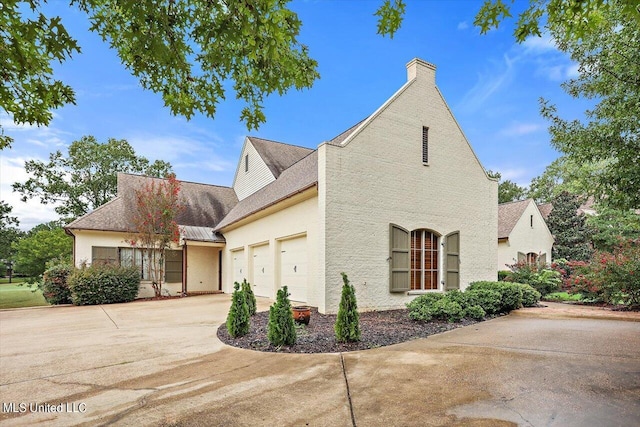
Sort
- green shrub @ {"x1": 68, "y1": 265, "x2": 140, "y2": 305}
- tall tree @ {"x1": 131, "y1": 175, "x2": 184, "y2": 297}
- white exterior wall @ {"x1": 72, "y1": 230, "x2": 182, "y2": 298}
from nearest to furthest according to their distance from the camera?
green shrub @ {"x1": 68, "y1": 265, "x2": 140, "y2": 305}
white exterior wall @ {"x1": 72, "y1": 230, "x2": 182, "y2": 298}
tall tree @ {"x1": 131, "y1": 175, "x2": 184, "y2": 297}

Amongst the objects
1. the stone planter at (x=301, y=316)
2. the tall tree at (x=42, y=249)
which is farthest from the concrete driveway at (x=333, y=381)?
the tall tree at (x=42, y=249)

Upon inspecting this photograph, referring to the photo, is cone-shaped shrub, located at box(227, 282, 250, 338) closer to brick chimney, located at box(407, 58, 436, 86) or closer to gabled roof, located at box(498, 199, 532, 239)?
brick chimney, located at box(407, 58, 436, 86)

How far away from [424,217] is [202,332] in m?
7.41

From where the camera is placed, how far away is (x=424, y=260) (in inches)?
457

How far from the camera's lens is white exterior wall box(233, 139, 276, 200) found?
17548 mm

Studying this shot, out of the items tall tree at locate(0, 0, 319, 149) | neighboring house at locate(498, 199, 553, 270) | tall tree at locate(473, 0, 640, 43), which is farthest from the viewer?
neighboring house at locate(498, 199, 553, 270)

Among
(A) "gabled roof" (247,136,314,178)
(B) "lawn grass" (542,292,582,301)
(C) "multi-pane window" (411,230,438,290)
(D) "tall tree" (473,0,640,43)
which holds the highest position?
(A) "gabled roof" (247,136,314,178)

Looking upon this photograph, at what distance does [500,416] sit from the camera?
333cm

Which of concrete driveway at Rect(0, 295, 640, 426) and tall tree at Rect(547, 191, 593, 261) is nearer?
concrete driveway at Rect(0, 295, 640, 426)

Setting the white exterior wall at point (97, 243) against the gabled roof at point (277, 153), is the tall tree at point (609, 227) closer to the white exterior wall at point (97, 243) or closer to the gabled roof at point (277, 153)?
the gabled roof at point (277, 153)

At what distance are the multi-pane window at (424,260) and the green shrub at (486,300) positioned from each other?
6.42ft

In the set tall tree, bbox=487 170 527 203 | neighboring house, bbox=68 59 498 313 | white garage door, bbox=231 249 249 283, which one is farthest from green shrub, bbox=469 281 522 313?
tall tree, bbox=487 170 527 203

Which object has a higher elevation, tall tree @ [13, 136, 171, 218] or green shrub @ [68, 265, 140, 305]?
tall tree @ [13, 136, 171, 218]

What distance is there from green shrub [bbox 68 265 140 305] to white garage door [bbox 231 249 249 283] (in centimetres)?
413
